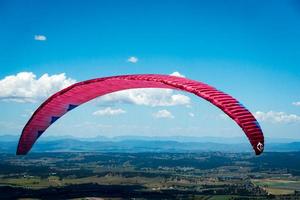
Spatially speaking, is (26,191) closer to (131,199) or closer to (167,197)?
(131,199)

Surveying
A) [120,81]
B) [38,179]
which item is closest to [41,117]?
[120,81]

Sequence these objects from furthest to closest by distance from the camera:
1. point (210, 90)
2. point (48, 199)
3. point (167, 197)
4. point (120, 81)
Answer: point (167, 197), point (48, 199), point (120, 81), point (210, 90)

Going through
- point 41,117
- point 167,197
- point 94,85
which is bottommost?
point 167,197

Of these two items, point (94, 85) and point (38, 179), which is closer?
point (94, 85)

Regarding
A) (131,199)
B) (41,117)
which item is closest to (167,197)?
(131,199)

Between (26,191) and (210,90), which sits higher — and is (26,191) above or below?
below

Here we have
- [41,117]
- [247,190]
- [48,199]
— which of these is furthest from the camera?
[247,190]
